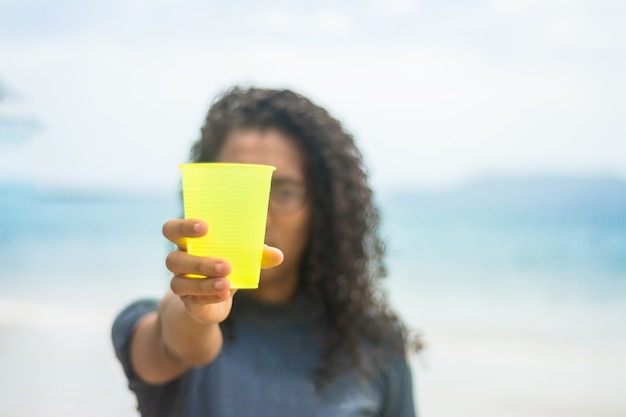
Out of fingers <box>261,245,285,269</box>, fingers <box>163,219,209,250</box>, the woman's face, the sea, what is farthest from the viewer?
the sea

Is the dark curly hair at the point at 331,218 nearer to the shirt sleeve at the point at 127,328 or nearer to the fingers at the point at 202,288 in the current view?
the shirt sleeve at the point at 127,328

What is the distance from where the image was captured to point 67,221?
795 centimetres

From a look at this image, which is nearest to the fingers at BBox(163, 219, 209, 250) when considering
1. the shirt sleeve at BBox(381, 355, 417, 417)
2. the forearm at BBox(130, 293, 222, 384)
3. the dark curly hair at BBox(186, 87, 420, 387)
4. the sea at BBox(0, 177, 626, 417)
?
the forearm at BBox(130, 293, 222, 384)

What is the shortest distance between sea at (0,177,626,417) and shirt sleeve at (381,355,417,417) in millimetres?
2033

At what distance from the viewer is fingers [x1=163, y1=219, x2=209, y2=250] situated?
0.92 metres

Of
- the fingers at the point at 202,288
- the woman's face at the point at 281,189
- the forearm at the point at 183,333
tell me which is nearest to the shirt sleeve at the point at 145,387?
the forearm at the point at 183,333

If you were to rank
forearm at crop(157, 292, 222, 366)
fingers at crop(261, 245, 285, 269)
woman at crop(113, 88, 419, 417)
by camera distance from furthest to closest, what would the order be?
woman at crop(113, 88, 419, 417) < forearm at crop(157, 292, 222, 366) < fingers at crop(261, 245, 285, 269)

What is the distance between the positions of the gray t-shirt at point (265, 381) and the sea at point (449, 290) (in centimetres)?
195

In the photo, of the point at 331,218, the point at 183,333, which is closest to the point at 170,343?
the point at 183,333

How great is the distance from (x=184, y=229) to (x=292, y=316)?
0.78 metres

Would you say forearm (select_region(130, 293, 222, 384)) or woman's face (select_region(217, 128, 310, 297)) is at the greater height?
woman's face (select_region(217, 128, 310, 297))

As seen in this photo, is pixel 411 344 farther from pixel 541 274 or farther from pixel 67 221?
pixel 67 221

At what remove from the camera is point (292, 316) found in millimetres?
1666

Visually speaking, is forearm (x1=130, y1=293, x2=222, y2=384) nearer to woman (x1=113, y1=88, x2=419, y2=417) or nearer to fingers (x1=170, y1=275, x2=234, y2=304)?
woman (x1=113, y1=88, x2=419, y2=417)
